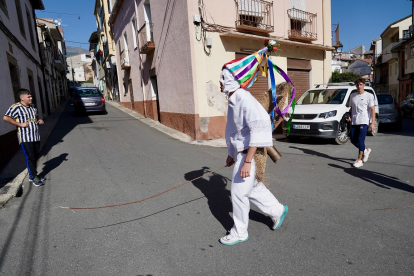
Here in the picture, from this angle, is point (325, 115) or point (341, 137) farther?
point (341, 137)

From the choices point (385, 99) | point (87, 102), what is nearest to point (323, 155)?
point (385, 99)

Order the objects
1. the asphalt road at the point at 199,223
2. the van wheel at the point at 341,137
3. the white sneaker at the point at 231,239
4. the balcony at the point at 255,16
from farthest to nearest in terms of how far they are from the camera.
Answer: the balcony at the point at 255,16 < the van wheel at the point at 341,137 < the white sneaker at the point at 231,239 < the asphalt road at the point at 199,223

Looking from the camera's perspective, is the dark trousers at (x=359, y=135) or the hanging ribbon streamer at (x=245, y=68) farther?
the dark trousers at (x=359, y=135)

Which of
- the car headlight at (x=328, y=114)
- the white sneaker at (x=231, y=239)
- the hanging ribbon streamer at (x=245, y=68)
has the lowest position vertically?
the white sneaker at (x=231, y=239)

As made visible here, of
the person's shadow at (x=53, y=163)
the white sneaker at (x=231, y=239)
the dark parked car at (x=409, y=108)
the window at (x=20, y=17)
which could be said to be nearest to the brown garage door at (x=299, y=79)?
the dark parked car at (x=409, y=108)

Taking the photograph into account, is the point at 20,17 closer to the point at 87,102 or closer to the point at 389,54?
the point at 87,102

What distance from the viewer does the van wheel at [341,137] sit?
8.41m

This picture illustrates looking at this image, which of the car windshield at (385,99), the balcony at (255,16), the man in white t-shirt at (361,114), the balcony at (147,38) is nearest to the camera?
the man in white t-shirt at (361,114)

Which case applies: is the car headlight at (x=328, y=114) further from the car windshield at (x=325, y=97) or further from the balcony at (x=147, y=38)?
the balcony at (x=147, y=38)

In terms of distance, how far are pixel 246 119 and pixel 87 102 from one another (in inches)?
591

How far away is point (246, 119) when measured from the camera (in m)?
2.64

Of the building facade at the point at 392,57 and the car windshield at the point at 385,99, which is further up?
the building facade at the point at 392,57

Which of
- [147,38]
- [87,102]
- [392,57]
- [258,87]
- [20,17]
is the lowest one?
[87,102]

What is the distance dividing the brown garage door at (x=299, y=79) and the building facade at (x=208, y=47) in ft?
0.16
